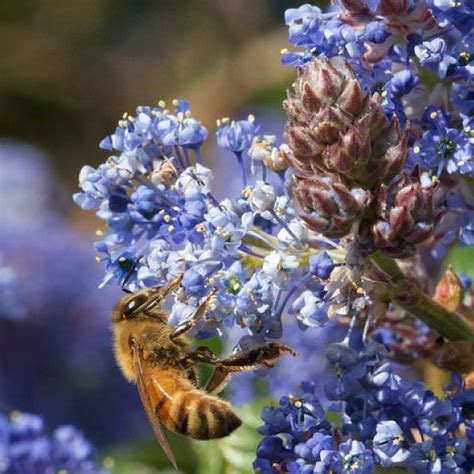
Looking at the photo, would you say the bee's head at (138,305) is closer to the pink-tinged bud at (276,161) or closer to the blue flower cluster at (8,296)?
the pink-tinged bud at (276,161)

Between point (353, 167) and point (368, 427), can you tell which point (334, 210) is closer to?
point (353, 167)

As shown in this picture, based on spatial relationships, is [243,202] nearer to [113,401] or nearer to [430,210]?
[430,210]

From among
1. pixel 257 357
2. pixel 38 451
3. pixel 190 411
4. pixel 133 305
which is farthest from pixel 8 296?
pixel 257 357

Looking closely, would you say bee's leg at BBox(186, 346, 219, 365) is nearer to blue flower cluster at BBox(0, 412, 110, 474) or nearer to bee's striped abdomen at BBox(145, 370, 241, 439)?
bee's striped abdomen at BBox(145, 370, 241, 439)

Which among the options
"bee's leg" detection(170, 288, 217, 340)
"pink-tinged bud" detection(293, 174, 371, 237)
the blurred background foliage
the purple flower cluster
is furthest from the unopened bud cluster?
the blurred background foliage

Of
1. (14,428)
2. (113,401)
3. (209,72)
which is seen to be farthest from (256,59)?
(14,428)

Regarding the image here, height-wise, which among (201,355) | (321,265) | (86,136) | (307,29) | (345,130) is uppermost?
(86,136)
